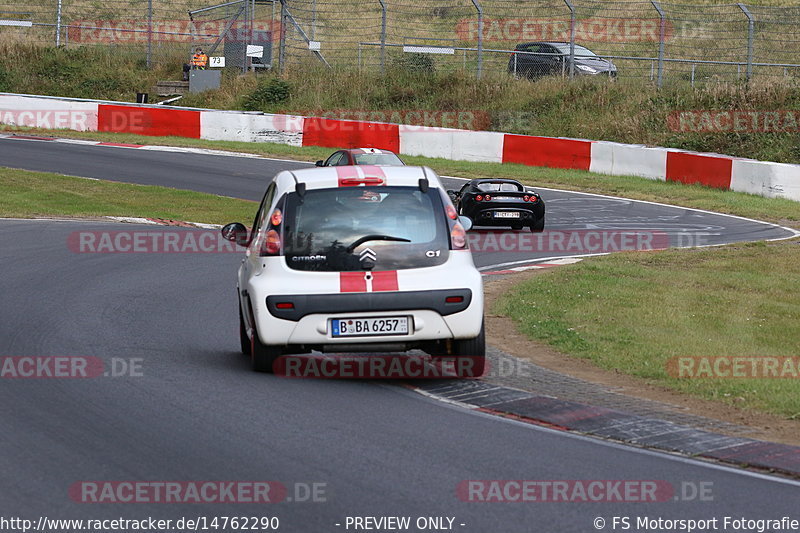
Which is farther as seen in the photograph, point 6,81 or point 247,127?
point 6,81

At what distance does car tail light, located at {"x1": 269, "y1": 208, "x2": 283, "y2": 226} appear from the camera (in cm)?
934

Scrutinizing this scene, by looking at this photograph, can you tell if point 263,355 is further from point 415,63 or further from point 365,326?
point 415,63

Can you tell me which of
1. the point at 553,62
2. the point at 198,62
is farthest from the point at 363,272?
the point at 198,62

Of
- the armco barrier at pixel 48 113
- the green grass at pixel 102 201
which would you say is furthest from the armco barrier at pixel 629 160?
the armco barrier at pixel 48 113

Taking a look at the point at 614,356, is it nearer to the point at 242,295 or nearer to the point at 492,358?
the point at 492,358

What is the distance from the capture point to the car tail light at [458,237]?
30.3 ft

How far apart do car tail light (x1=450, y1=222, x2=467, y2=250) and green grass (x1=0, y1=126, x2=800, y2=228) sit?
15.3 metres

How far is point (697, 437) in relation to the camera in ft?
25.4

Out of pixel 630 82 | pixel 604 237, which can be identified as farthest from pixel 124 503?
pixel 630 82

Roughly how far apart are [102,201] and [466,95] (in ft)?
61.7

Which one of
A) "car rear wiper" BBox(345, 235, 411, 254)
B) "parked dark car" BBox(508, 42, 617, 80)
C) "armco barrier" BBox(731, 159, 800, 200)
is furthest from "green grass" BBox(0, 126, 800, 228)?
"car rear wiper" BBox(345, 235, 411, 254)

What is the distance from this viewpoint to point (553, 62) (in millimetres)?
39688

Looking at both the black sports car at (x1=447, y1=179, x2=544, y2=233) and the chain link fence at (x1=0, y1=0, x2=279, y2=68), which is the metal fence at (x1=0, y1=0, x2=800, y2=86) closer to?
the chain link fence at (x1=0, y1=0, x2=279, y2=68)

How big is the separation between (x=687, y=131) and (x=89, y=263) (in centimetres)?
2183
